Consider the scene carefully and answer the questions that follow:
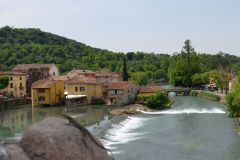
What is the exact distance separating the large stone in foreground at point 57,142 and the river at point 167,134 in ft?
63.9

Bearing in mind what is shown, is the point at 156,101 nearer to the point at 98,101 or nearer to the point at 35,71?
the point at 98,101

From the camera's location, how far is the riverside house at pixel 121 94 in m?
62.0

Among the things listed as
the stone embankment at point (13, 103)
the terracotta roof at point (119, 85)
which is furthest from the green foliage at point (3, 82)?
the terracotta roof at point (119, 85)

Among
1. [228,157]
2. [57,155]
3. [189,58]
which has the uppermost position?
[189,58]

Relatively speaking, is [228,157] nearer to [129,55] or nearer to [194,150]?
[194,150]

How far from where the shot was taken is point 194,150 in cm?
2689

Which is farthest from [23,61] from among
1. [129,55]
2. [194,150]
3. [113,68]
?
[194,150]

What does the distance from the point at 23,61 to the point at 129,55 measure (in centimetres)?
6218

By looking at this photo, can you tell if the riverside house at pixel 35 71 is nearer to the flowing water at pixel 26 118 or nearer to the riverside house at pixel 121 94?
the flowing water at pixel 26 118

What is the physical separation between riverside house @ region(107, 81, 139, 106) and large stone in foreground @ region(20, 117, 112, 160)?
56.0 m

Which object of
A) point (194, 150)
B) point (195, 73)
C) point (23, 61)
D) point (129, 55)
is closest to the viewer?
A: point (194, 150)

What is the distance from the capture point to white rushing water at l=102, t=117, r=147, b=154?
30323 millimetres

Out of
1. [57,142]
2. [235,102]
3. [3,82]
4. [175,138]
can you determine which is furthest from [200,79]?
[57,142]

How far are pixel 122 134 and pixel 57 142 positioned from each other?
1139 inches
